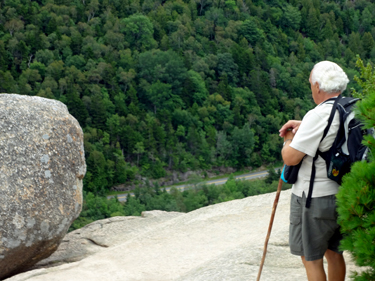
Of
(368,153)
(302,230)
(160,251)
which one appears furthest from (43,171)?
(368,153)

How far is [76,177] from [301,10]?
341 feet

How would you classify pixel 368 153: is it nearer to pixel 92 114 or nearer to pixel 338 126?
pixel 338 126

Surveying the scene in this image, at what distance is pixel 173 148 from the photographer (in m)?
63.5

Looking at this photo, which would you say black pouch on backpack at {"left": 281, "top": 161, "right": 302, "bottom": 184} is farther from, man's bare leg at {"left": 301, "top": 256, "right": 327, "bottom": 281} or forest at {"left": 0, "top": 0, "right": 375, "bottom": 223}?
forest at {"left": 0, "top": 0, "right": 375, "bottom": 223}

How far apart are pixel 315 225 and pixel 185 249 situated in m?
4.46

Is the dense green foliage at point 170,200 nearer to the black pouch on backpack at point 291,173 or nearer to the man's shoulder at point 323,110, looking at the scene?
the black pouch on backpack at point 291,173

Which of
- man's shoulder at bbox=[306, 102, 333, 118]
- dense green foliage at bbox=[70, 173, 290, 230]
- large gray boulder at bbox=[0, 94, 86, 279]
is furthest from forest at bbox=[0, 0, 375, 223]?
man's shoulder at bbox=[306, 102, 333, 118]

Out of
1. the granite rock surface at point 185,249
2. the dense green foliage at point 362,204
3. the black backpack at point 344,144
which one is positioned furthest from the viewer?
the granite rock surface at point 185,249

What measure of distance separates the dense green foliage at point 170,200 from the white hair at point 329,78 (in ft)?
118

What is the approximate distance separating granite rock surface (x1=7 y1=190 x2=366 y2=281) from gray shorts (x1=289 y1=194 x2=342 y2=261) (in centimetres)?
132

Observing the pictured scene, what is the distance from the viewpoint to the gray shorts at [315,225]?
132 inches

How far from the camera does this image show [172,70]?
77875mm

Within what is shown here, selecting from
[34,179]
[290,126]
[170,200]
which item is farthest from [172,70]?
[290,126]

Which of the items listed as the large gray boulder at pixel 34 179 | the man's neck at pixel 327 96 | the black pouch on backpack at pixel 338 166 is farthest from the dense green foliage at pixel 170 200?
the black pouch on backpack at pixel 338 166
